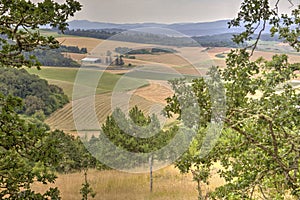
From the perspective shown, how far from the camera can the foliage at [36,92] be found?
1967 cm

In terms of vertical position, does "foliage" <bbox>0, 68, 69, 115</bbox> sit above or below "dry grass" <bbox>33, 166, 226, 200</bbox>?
above

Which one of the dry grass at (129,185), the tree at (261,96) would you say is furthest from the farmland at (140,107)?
the tree at (261,96)

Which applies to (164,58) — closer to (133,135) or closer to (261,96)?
(133,135)

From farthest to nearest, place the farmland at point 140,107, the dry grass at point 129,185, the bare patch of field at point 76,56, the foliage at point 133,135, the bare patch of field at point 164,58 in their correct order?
the bare patch of field at point 76,56 → the dry grass at point 129,185 → the farmland at point 140,107 → the foliage at point 133,135 → the bare patch of field at point 164,58

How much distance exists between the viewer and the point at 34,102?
20.5 metres

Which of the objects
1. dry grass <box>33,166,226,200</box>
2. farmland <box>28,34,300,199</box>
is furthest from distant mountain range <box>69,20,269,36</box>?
dry grass <box>33,166,226,200</box>

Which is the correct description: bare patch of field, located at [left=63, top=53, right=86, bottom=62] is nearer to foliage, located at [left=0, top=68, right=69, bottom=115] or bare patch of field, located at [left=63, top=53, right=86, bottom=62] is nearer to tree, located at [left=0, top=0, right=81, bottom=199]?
foliage, located at [left=0, top=68, right=69, bottom=115]

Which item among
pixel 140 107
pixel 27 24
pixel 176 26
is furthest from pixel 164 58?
pixel 27 24

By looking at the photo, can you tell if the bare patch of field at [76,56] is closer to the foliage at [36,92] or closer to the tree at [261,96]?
the foliage at [36,92]

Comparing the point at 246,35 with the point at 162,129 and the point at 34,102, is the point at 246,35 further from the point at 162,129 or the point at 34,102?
the point at 34,102

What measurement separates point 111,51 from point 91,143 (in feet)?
11.7

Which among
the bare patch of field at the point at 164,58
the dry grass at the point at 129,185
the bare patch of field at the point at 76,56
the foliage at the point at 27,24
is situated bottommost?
the dry grass at the point at 129,185

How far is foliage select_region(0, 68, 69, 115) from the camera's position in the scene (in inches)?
774

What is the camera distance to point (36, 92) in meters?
22.5
